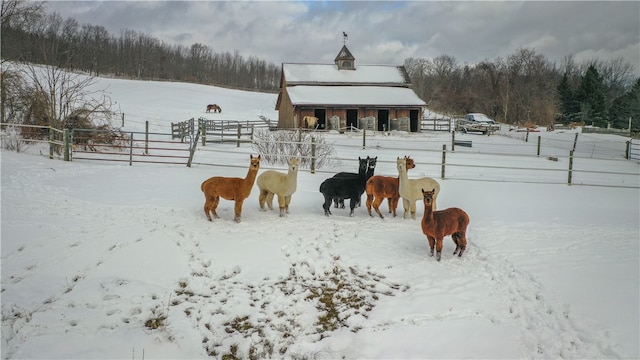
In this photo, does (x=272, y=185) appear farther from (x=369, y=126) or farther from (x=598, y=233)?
(x=369, y=126)

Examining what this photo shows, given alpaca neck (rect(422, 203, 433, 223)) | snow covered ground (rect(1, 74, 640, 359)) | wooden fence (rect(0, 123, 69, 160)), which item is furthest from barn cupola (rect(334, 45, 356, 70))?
alpaca neck (rect(422, 203, 433, 223))

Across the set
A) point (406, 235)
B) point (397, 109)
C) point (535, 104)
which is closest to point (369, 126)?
point (397, 109)

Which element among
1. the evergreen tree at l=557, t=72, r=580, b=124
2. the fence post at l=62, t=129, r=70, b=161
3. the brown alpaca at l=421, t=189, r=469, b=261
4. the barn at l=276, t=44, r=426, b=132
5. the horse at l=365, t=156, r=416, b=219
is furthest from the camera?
the evergreen tree at l=557, t=72, r=580, b=124

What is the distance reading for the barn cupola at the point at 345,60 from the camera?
34938 millimetres

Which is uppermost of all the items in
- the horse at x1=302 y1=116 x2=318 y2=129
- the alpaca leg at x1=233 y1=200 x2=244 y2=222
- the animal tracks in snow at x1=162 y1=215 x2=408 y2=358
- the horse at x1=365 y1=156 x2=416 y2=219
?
the horse at x1=302 y1=116 x2=318 y2=129

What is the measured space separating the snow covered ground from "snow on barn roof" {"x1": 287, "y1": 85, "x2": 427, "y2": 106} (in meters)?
20.9

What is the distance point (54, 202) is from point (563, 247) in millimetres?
9129

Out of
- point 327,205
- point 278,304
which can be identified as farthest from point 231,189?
point 278,304

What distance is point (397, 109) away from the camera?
98.7 ft

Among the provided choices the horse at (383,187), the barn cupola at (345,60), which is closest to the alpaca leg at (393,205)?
the horse at (383,187)

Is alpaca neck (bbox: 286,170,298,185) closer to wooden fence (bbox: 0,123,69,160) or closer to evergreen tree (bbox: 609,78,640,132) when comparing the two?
wooden fence (bbox: 0,123,69,160)

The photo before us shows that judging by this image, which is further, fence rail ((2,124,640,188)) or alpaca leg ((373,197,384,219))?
fence rail ((2,124,640,188))

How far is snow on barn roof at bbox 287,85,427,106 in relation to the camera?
96.4 feet

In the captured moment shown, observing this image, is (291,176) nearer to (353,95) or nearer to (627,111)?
(353,95)
